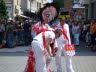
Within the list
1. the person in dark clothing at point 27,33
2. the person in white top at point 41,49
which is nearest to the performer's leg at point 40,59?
the person in white top at point 41,49

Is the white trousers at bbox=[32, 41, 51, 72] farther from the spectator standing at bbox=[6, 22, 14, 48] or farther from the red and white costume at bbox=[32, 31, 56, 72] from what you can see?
the spectator standing at bbox=[6, 22, 14, 48]

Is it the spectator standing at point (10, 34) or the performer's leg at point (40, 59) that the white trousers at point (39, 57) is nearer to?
the performer's leg at point (40, 59)

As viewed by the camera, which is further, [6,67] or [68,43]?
[6,67]

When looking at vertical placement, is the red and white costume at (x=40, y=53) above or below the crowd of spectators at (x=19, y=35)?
above

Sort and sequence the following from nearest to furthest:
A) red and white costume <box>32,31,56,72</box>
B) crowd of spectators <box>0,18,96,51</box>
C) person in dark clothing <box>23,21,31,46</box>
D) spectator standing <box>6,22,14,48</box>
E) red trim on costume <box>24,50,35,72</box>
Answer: red and white costume <box>32,31,56,72</box> < red trim on costume <box>24,50,35,72</box> < crowd of spectators <box>0,18,96,51</box> < spectator standing <box>6,22,14,48</box> < person in dark clothing <box>23,21,31,46</box>

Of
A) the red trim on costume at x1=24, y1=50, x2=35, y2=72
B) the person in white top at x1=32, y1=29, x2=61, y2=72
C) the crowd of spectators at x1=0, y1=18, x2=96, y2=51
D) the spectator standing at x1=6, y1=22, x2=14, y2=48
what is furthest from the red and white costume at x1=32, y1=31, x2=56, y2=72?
the spectator standing at x1=6, y1=22, x2=14, y2=48

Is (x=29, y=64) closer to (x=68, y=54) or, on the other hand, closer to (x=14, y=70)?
(x=68, y=54)

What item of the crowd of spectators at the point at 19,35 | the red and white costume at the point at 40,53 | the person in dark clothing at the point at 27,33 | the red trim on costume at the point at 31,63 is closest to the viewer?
the red and white costume at the point at 40,53

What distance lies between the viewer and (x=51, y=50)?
27.1 ft

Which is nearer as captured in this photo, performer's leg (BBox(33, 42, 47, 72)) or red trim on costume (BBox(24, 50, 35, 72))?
performer's leg (BBox(33, 42, 47, 72))

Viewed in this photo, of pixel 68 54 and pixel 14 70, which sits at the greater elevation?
pixel 68 54

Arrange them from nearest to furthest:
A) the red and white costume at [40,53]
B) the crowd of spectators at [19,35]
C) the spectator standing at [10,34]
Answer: the red and white costume at [40,53], the crowd of spectators at [19,35], the spectator standing at [10,34]

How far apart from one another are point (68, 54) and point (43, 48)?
2760mm

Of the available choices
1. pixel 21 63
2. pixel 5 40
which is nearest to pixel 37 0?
pixel 5 40
